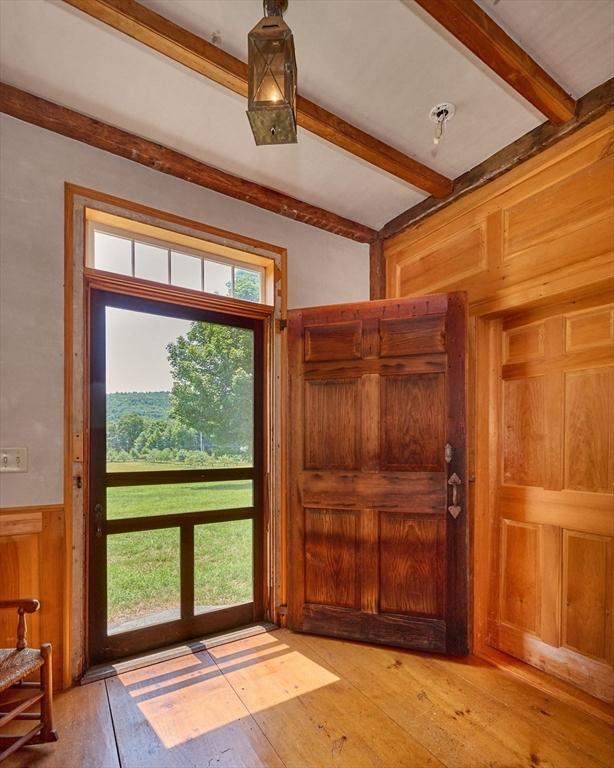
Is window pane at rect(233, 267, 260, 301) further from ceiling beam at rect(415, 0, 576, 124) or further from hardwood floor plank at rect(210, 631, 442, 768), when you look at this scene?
hardwood floor plank at rect(210, 631, 442, 768)

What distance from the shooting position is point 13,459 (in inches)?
77.8

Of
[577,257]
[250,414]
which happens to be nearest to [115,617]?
[250,414]

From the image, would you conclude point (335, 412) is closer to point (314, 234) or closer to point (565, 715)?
point (314, 234)

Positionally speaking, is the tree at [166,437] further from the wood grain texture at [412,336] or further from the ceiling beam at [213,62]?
the ceiling beam at [213,62]

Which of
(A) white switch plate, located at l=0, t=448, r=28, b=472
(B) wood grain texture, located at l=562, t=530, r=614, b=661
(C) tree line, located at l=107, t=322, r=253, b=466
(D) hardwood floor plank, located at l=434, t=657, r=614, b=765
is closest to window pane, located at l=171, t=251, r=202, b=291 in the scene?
(C) tree line, located at l=107, t=322, r=253, b=466

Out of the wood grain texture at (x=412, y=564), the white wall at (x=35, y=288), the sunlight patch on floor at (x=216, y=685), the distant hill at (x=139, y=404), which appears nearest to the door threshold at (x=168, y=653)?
the sunlight patch on floor at (x=216, y=685)

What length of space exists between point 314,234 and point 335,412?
1.37m

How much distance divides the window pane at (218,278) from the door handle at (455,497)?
72.8 inches

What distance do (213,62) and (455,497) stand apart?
2488 mm

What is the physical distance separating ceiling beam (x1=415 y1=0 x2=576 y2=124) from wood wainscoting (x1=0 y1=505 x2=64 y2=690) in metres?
2.78

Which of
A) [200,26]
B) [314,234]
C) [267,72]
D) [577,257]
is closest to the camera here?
[267,72]

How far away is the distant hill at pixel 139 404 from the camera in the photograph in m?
2.38

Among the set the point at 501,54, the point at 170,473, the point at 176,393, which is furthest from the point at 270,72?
the point at 170,473

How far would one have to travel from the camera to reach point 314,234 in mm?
3070
